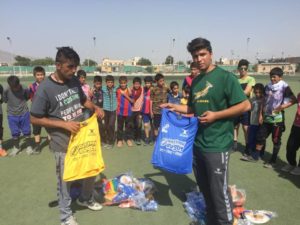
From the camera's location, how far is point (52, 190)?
434 centimetres

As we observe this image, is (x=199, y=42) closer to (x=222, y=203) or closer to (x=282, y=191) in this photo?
(x=222, y=203)

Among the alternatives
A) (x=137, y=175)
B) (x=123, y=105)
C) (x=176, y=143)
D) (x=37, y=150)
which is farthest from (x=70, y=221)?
(x=123, y=105)

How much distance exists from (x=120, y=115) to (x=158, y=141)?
3.47 meters

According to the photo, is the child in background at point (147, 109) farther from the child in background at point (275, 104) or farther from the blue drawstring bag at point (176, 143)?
the blue drawstring bag at point (176, 143)

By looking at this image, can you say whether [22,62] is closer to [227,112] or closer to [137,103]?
[137,103]

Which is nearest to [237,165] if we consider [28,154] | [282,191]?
[282,191]

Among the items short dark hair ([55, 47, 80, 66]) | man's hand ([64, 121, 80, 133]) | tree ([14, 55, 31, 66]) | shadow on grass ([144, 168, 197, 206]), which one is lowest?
shadow on grass ([144, 168, 197, 206])

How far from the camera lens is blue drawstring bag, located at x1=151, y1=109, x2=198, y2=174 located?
3.20m

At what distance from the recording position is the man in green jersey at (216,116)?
8.46 ft

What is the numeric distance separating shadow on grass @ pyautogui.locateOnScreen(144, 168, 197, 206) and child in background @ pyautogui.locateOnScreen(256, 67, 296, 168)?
1734 mm

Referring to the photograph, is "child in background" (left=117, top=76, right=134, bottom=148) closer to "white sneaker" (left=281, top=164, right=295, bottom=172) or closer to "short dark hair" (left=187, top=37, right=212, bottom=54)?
"white sneaker" (left=281, top=164, right=295, bottom=172)

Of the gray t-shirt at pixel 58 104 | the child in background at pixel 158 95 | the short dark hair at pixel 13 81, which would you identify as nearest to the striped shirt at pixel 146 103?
the child in background at pixel 158 95

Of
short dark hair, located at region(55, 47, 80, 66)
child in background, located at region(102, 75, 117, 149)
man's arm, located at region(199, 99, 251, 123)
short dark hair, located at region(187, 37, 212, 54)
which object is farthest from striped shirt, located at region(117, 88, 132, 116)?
man's arm, located at region(199, 99, 251, 123)

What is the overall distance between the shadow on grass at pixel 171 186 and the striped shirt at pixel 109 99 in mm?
2367
